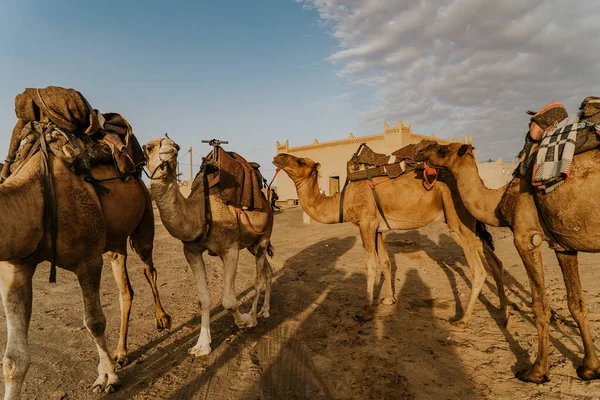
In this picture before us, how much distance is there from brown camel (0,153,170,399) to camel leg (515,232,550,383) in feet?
13.9

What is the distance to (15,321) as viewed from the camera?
8.93 feet

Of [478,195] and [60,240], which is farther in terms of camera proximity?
[478,195]

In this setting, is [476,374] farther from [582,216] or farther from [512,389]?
[582,216]

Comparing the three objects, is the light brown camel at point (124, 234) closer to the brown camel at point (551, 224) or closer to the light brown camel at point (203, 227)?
the light brown camel at point (203, 227)

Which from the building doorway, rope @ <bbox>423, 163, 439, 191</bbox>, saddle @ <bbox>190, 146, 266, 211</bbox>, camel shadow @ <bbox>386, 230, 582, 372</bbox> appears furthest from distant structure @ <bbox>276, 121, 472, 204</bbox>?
saddle @ <bbox>190, 146, 266, 211</bbox>

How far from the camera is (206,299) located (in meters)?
4.35

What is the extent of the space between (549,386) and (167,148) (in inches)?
171

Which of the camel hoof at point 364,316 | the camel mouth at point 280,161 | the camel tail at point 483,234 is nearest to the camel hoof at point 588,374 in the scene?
the camel tail at point 483,234

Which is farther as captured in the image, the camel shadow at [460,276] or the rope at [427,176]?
the rope at [427,176]

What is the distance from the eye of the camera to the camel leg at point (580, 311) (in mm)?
3342

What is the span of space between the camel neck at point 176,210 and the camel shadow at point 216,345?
1.48 metres

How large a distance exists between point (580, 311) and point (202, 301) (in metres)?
4.27

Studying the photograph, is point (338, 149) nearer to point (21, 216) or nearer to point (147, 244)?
point (147, 244)

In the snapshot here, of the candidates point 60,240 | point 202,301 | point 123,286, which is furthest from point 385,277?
point 60,240
